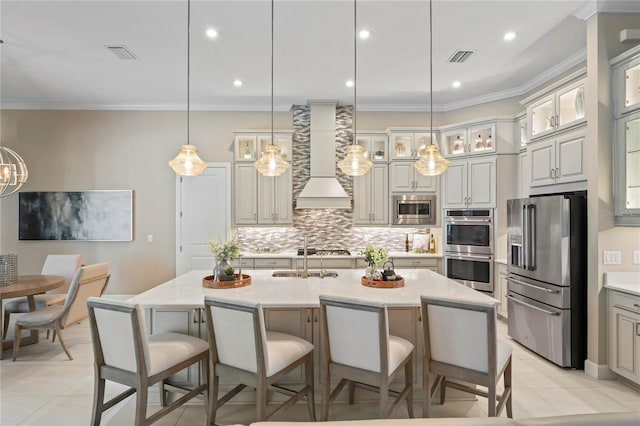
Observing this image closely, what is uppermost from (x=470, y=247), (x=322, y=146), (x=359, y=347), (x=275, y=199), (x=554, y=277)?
(x=322, y=146)

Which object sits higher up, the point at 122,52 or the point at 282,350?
the point at 122,52

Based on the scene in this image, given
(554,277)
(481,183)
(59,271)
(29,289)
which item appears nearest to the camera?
(554,277)

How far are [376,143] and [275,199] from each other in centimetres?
188

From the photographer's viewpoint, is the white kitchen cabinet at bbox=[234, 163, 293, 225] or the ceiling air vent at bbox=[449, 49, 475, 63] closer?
the ceiling air vent at bbox=[449, 49, 475, 63]

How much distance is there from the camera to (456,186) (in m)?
5.30

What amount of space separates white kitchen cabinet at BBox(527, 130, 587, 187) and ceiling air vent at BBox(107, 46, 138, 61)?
4.84 meters

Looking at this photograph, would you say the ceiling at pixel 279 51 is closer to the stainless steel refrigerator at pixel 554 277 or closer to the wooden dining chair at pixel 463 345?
the stainless steel refrigerator at pixel 554 277

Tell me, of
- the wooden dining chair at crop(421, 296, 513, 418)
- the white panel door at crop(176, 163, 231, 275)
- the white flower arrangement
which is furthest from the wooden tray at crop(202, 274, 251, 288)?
the white panel door at crop(176, 163, 231, 275)

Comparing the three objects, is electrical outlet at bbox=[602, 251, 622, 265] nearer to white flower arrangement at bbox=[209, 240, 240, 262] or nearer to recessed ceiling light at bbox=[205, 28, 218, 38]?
white flower arrangement at bbox=[209, 240, 240, 262]

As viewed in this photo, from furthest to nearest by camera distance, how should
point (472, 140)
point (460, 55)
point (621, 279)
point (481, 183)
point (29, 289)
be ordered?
point (472, 140) → point (481, 183) → point (460, 55) → point (29, 289) → point (621, 279)

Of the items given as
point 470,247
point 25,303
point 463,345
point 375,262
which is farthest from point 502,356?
point 25,303

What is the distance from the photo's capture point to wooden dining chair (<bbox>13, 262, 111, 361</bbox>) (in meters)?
3.64

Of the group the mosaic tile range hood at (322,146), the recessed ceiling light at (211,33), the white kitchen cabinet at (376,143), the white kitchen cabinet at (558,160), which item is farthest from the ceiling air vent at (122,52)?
the white kitchen cabinet at (558,160)

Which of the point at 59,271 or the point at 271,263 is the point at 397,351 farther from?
the point at 59,271
